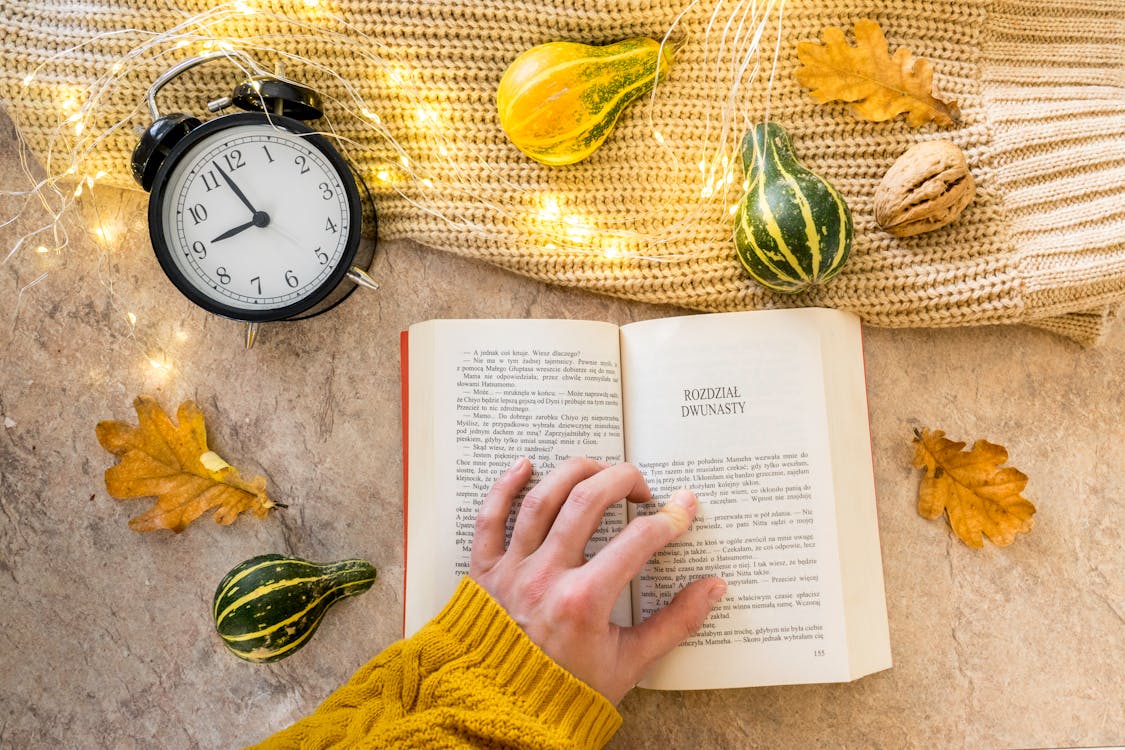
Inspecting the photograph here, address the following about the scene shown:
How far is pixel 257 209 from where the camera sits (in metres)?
0.89

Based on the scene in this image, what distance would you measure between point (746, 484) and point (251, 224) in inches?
25.2

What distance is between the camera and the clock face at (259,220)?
34.6 inches

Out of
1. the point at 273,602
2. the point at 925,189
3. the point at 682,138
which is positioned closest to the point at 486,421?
the point at 273,602

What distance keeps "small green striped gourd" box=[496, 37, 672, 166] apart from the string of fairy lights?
0.15ft

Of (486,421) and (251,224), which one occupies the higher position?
(251,224)

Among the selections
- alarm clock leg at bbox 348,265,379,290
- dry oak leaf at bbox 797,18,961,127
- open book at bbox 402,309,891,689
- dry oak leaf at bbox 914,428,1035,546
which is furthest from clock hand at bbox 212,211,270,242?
dry oak leaf at bbox 914,428,1035,546

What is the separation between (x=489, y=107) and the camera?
0.95 metres

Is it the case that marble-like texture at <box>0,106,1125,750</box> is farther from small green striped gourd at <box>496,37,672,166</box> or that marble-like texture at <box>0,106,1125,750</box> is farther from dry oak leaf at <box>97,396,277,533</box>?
small green striped gourd at <box>496,37,672,166</box>

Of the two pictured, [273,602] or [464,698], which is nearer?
[464,698]

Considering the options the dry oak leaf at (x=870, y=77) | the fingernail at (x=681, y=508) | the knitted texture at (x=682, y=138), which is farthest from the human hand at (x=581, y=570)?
the dry oak leaf at (x=870, y=77)

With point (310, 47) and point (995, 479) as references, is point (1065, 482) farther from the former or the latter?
point (310, 47)

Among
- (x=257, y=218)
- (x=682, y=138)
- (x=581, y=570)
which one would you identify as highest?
(x=682, y=138)

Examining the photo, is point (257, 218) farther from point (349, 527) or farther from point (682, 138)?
point (682, 138)

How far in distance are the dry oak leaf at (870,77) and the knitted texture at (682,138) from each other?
0.02 metres
